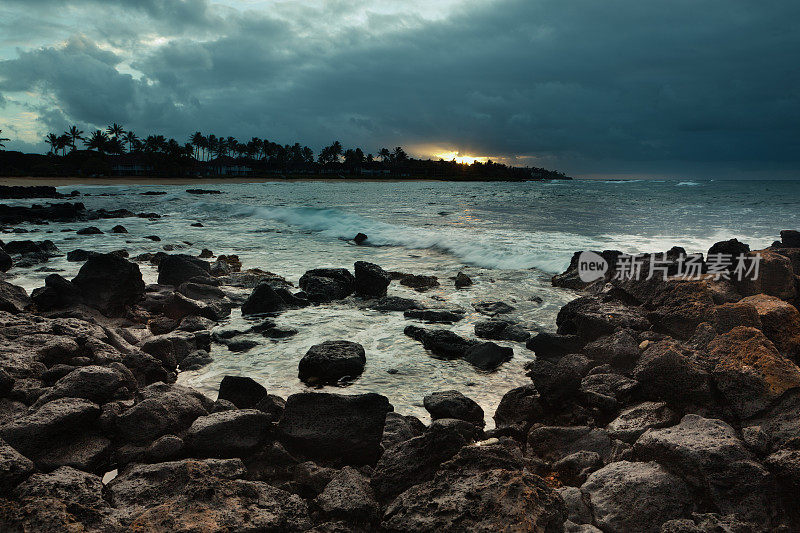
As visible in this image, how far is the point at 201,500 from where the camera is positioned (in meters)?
2.99

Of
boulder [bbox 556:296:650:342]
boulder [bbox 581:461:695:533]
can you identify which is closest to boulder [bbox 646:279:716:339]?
boulder [bbox 556:296:650:342]

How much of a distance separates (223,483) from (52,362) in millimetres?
3218

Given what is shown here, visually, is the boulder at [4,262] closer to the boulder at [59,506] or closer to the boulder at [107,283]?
the boulder at [107,283]

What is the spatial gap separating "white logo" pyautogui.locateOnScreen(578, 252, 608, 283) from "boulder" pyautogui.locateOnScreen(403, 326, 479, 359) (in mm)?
4656

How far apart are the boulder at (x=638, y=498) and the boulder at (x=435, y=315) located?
4.99 metres

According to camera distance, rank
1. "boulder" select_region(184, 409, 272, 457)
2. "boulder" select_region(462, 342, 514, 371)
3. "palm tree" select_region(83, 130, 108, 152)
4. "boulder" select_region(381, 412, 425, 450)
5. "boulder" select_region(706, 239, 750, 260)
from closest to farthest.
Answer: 1. "boulder" select_region(184, 409, 272, 457)
2. "boulder" select_region(381, 412, 425, 450)
3. "boulder" select_region(462, 342, 514, 371)
4. "boulder" select_region(706, 239, 750, 260)
5. "palm tree" select_region(83, 130, 108, 152)

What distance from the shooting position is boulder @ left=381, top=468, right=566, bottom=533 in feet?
8.80

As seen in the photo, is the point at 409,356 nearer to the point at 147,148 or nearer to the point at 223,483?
the point at 223,483

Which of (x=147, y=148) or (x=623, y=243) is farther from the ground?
(x=147, y=148)

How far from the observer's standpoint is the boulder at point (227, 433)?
3695 millimetres

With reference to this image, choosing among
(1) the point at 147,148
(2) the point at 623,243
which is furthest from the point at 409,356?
(1) the point at 147,148

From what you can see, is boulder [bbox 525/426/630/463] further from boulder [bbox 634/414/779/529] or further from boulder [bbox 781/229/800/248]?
boulder [bbox 781/229/800/248]

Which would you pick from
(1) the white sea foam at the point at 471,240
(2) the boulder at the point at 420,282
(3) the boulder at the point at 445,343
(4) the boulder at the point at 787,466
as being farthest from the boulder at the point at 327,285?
(4) the boulder at the point at 787,466

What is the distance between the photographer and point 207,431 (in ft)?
12.2
